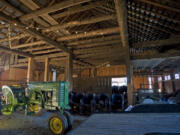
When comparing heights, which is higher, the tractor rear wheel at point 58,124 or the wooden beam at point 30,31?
the wooden beam at point 30,31

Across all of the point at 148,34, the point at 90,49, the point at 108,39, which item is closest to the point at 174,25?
the point at 148,34

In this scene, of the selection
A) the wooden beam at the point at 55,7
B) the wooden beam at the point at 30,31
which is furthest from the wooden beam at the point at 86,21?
the wooden beam at the point at 55,7

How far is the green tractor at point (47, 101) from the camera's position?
331 cm

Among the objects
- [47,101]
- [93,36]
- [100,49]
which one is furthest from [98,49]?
[47,101]

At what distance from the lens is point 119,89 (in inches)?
335

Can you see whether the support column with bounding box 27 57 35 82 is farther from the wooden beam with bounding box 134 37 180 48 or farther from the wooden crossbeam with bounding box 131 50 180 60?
the wooden beam with bounding box 134 37 180 48

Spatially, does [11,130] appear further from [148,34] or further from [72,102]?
[148,34]

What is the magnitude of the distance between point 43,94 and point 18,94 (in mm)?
1302

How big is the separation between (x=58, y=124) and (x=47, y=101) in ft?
3.31

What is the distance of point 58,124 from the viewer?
3.29 m

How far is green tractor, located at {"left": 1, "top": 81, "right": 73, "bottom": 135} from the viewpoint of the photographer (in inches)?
130

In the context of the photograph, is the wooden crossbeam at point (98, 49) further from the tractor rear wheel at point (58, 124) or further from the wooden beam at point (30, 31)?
the tractor rear wheel at point (58, 124)

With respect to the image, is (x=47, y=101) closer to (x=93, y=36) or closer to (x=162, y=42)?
(x=93, y=36)

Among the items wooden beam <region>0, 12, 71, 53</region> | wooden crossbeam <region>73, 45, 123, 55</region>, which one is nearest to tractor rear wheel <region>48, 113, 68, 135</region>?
wooden beam <region>0, 12, 71, 53</region>
